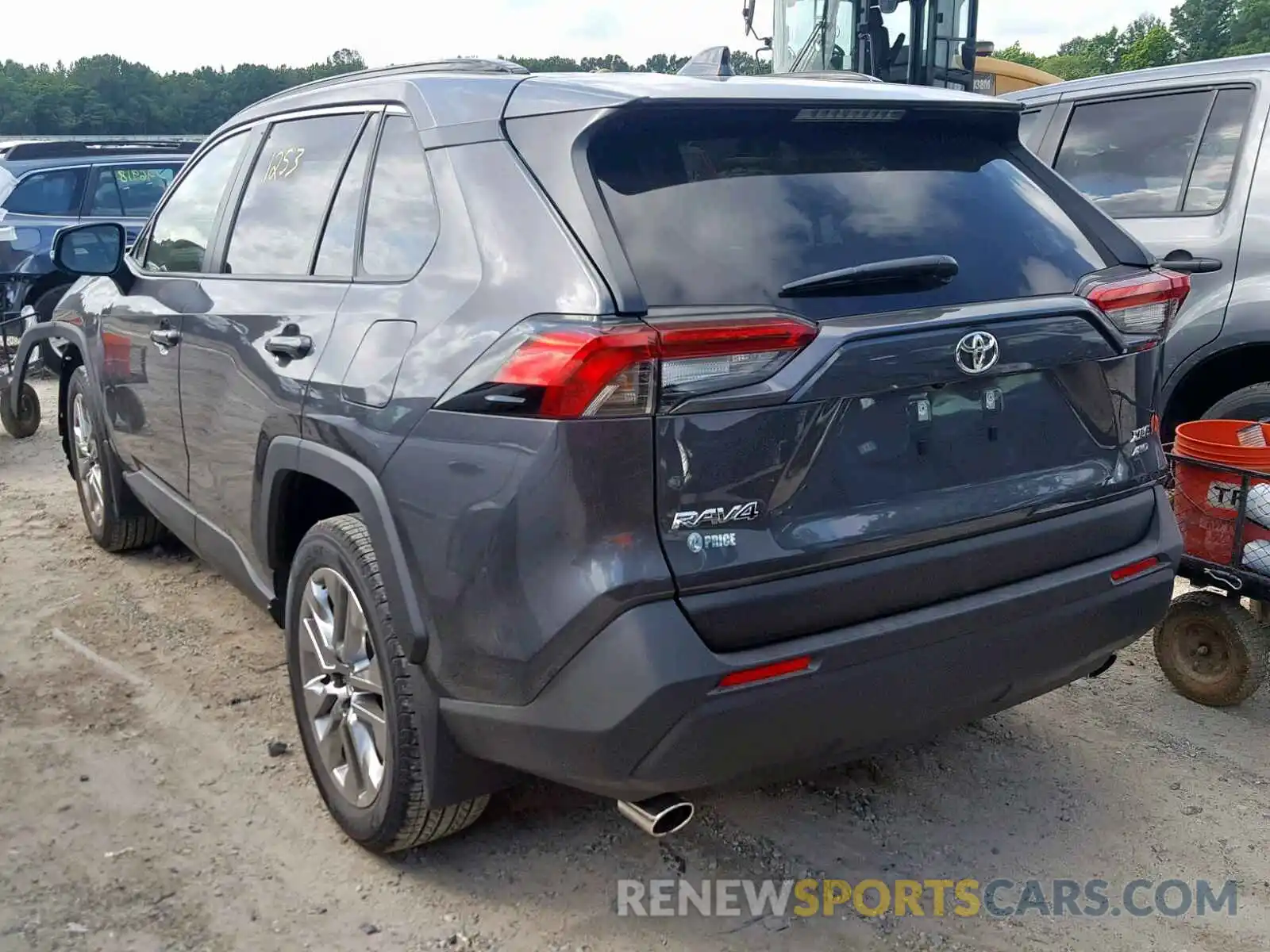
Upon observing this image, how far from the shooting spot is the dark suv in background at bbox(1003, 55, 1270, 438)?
456 cm

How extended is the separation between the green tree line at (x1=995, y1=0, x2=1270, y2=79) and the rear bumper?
48324 mm

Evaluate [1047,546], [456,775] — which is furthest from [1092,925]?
[456,775]

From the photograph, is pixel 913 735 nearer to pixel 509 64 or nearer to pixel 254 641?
pixel 509 64

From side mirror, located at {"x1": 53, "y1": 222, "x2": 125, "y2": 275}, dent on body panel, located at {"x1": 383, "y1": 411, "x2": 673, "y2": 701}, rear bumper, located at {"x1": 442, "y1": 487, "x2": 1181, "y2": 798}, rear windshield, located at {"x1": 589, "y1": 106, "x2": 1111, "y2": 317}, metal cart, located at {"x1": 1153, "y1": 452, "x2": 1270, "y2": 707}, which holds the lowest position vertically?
metal cart, located at {"x1": 1153, "y1": 452, "x2": 1270, "y2": 707}

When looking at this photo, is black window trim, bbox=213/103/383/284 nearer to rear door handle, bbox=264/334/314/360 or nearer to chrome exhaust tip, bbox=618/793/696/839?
rear door handle, bbox=264/334/314/360

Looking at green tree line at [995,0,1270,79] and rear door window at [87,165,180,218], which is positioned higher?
green tree line at [995,0,1270,79]

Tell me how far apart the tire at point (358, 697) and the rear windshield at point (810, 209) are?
990 mm

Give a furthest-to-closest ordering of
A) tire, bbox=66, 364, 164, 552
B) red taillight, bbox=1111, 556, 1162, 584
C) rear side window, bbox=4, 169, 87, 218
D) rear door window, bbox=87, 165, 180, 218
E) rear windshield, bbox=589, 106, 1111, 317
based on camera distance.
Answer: rear door window, bbox=87, 165, 180, 218 → rear side window, bbox=4, 169, 87, 218 → tire, bbox=66, 364, 164, 552 → red taillight, bbox=1111, 556, 1162, 584 → rear windshield, bbox=589, 106, 1111, 317

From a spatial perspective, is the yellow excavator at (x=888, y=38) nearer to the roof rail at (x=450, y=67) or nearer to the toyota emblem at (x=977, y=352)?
the roof rail at (x=450, y=67)

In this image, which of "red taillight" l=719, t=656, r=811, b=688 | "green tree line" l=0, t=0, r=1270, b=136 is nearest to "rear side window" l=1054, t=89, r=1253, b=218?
"red taillight" l=719, t=656, r=811, b=688

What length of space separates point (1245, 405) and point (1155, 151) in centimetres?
133

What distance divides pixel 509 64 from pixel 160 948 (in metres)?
2.22

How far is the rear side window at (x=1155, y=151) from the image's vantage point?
4.84 m

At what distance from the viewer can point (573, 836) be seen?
3.10 m
